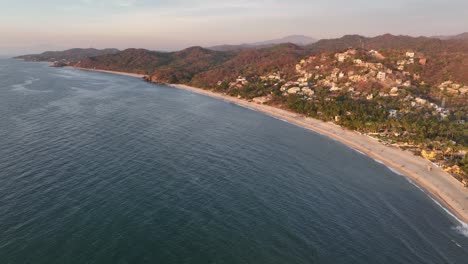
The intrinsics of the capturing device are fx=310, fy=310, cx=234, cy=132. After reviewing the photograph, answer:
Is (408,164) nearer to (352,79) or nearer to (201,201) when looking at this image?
(201,201)

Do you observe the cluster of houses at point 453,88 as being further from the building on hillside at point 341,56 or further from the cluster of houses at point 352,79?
the building on hillside at point 341,56

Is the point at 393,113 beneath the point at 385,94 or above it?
beneath

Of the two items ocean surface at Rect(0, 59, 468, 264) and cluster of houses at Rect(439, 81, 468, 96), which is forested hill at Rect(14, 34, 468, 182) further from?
ocean surface at Rect(0, 59, 468, 264)

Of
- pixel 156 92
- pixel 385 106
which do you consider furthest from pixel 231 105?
pixel 385 106

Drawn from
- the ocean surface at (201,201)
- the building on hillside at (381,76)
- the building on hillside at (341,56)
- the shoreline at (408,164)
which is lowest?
the shoreline at (408,164)

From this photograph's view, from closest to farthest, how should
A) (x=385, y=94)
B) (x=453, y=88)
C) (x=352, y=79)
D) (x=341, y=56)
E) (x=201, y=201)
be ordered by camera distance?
(x=201, y=201) → (x=385, y=94) → (x=453, y=88) → (x=352, y=79) → (x=341, y=56)

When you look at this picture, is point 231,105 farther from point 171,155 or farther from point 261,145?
point 171,155

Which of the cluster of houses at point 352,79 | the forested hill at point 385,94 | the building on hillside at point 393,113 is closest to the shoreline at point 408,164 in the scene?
the forested hill at point 385,94

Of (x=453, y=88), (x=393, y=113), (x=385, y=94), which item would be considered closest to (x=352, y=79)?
(x=385, y=94)
